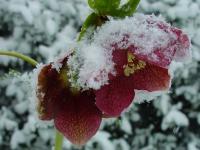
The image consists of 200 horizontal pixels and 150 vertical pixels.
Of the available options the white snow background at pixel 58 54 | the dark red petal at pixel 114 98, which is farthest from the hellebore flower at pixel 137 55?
the white snow background at pixel 58 54

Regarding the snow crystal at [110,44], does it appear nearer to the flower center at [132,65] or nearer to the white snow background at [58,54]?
the flower center at [132,65]

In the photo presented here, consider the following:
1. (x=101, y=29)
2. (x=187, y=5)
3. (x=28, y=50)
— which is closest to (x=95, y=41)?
(x=101, y=29)

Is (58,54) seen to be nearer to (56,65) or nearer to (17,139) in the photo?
(17,139)

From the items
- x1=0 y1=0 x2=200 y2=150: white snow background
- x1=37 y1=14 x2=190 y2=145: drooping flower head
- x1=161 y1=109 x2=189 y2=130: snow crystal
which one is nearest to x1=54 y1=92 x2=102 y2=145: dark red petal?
x1=37 y1=14 x2=190 y2=145: drooping flower head

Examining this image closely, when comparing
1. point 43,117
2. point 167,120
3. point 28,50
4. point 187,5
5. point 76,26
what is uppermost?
point 187,5

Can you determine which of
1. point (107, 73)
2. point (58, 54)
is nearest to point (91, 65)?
point (107, 73)

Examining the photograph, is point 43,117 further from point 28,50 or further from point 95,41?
point 28,50

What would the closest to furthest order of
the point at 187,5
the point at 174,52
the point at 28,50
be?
the point at 174,52, the point at 28,50, the point at 187,5
